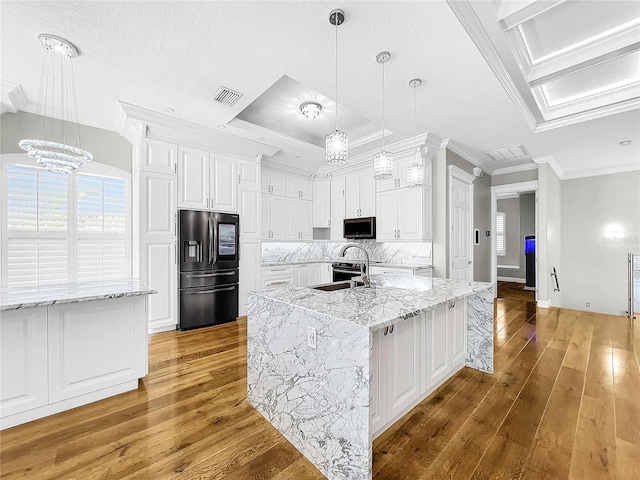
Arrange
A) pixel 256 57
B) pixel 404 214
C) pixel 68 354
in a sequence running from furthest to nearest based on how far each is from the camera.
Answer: pixel 404 214
pixel 256 57
pixel 68 354

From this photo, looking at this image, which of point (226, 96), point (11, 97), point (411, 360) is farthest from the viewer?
point (226, 96)

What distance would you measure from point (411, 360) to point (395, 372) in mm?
213

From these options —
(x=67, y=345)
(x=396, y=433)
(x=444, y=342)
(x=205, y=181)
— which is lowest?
(x=396, y=433)

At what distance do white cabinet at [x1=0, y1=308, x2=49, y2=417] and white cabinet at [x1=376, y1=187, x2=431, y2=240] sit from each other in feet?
13.8

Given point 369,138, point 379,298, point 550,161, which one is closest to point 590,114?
point 550,161

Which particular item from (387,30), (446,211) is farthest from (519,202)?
(387,30)

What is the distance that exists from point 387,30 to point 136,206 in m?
3.50

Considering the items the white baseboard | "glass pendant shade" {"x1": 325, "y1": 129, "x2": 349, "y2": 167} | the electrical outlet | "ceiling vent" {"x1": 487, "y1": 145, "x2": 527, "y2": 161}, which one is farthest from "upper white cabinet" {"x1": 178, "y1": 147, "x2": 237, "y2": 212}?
the white baseboard

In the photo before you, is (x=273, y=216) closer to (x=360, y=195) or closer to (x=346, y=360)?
(x=360, y=195)

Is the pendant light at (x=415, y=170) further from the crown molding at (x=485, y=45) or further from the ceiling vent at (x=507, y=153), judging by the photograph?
the ceiling vent at (x=507, y=153)

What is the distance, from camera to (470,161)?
515 cm

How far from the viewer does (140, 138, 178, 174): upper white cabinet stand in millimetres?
3664

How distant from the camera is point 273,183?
5.39 meters

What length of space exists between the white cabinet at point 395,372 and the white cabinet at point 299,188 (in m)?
4.16
